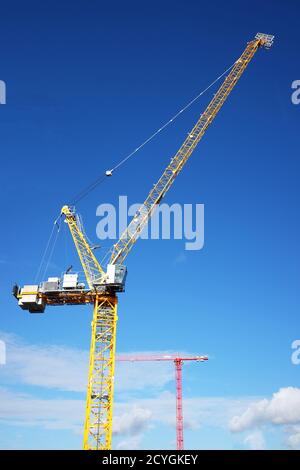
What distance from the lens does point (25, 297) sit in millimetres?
74250

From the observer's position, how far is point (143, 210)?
257ft
